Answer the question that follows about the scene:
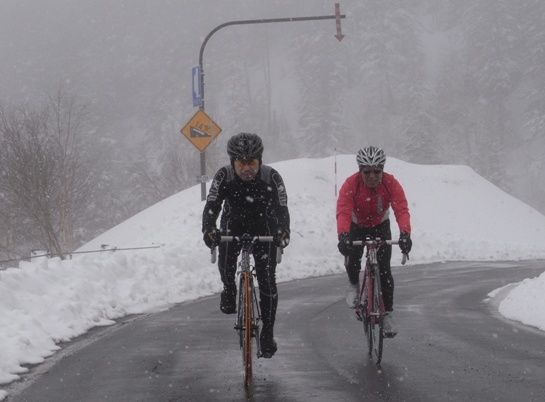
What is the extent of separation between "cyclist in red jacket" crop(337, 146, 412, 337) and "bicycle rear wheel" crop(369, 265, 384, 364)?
12 cm

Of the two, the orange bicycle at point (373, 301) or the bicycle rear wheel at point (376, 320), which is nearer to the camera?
the bicycle rear wheel at point (376, 320)

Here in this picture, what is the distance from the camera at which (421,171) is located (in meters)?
38.1

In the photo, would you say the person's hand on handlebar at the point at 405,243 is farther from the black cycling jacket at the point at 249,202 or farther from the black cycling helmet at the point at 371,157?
the black cycling jacket at the point at 249,202

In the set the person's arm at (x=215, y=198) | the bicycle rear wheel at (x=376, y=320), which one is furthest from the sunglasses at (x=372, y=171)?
the person's arm at (x=215, y=198)

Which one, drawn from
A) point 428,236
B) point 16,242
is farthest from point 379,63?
point 428,236

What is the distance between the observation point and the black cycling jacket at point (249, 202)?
7164 millimetres

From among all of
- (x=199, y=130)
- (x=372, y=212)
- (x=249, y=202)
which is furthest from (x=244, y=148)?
(x=199, y=130)

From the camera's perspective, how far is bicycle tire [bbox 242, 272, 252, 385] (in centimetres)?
665

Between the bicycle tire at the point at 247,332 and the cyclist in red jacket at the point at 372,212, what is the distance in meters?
1.16

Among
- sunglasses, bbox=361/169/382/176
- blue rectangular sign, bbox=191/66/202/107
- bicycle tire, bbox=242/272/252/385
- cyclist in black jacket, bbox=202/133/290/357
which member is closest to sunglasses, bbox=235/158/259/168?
cyclist in black jacket, bbox=202/133/290/357

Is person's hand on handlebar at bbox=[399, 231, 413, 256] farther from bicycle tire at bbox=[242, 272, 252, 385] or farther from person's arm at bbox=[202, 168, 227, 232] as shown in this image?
person's arm at bbox=[202, 168, 227, 232]

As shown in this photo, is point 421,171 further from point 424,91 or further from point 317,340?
point 424,91

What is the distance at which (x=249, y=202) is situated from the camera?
7.23 metres

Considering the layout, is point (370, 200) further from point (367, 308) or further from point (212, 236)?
point (212, 236)
